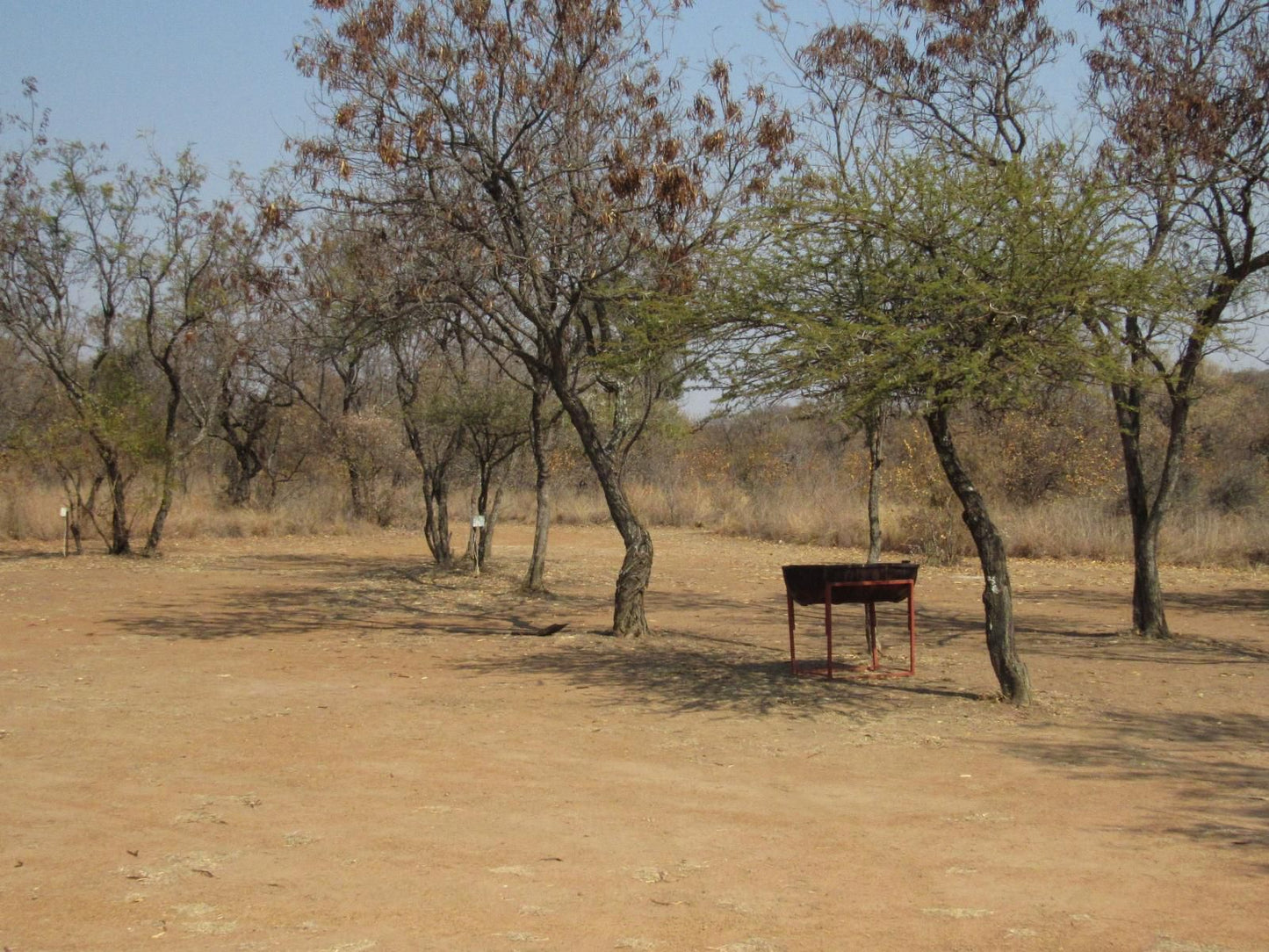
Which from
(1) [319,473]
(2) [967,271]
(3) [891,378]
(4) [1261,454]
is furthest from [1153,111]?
(1) [319,473]

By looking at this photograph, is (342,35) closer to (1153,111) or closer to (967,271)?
(967,271)

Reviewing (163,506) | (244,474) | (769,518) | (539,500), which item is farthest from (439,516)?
(244,474)

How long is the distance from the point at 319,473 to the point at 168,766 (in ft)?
96.3

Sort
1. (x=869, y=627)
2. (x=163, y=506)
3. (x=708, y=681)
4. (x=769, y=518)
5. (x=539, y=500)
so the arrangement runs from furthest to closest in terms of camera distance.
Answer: (x=769, y=518) → (x=163, y=506) → (x=539, y=500) → (x=869, y=627) → (x=708, y=681)

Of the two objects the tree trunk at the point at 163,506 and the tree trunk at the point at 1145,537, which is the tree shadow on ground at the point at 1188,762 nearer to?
the tree trunk at the point at 1145,537

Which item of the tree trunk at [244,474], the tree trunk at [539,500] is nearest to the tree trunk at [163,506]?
the tree trunk at [539,500]

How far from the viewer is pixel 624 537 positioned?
12305mm

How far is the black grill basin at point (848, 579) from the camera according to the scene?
9.30 meters

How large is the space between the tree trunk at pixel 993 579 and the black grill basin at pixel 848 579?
628mm

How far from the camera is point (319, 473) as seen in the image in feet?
116

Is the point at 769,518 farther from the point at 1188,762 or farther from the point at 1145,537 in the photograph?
the point at 1188,762

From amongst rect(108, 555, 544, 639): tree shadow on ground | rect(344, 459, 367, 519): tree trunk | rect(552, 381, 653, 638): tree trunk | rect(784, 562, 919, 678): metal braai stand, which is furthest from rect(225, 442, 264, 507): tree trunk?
rect(784, 562, 919, 678): metal braai stand

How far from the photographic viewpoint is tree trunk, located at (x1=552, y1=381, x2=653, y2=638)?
40.2ft

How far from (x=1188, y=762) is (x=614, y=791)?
373 centimetres
